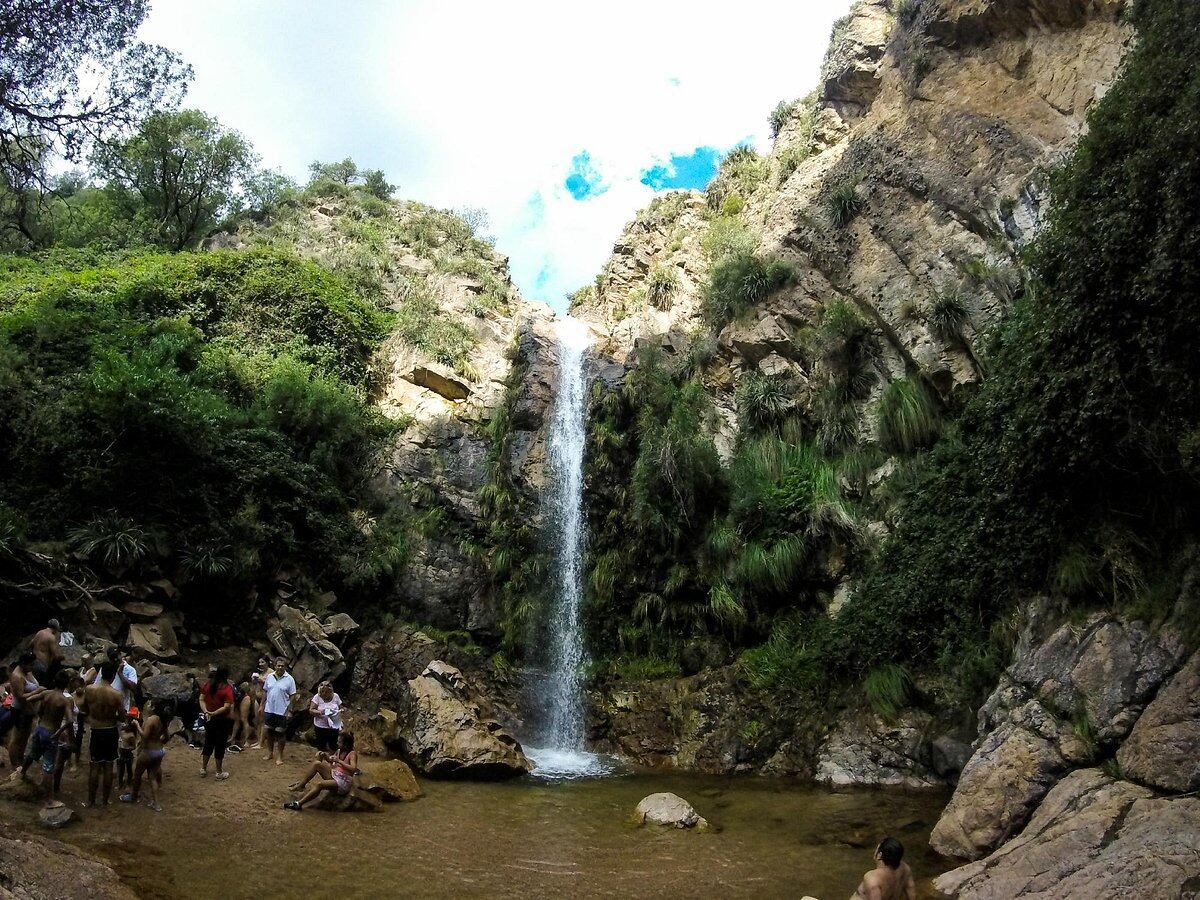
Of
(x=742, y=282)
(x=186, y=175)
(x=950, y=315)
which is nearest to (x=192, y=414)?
(x=742, y=282)

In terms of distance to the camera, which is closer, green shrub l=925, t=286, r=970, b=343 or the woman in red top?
the woman in red top

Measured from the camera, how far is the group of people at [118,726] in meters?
7.62

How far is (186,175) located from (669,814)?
32.1m

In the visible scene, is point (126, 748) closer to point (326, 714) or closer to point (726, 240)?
point (326, 714)

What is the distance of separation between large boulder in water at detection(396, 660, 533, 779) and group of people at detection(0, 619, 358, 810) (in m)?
1.41

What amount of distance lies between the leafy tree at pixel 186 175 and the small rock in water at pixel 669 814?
29.3 metres

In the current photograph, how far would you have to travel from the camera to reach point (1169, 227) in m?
7.91

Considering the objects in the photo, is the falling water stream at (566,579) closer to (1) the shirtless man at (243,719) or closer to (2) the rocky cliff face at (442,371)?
(2) the rocky cliff face at (442,371)

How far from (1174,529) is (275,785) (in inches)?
461

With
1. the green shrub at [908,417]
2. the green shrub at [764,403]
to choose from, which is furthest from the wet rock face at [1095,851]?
the green shrub at [764,403]

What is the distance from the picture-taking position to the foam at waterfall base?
40.0 ft

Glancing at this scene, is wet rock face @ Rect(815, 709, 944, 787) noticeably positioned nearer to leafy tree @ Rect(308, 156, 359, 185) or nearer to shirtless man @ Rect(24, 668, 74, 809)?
shirtless man @ Rect(24, 668, 74, 809)

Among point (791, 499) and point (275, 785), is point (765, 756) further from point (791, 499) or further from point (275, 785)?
point (275, 785)

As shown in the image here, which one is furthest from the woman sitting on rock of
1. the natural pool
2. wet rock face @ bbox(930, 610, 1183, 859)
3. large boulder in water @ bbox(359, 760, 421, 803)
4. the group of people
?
wet rock face @ bbox(930, 610, 1183, 859)
